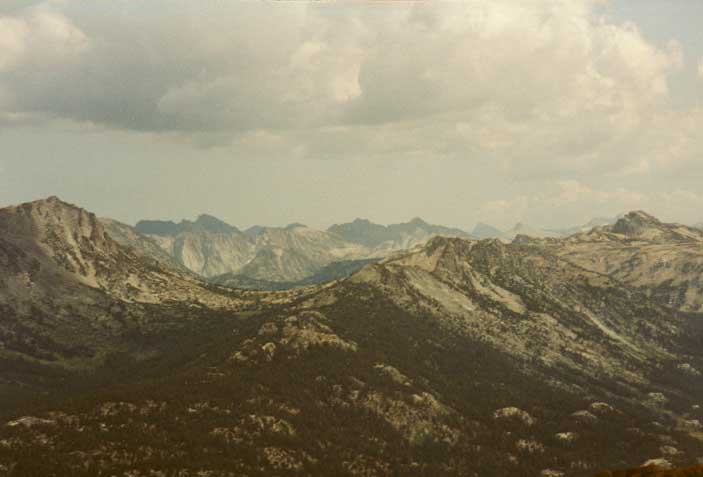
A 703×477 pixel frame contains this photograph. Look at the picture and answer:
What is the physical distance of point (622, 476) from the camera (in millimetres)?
152250

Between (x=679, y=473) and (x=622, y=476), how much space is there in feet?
40.0

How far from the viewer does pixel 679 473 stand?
146000mm
